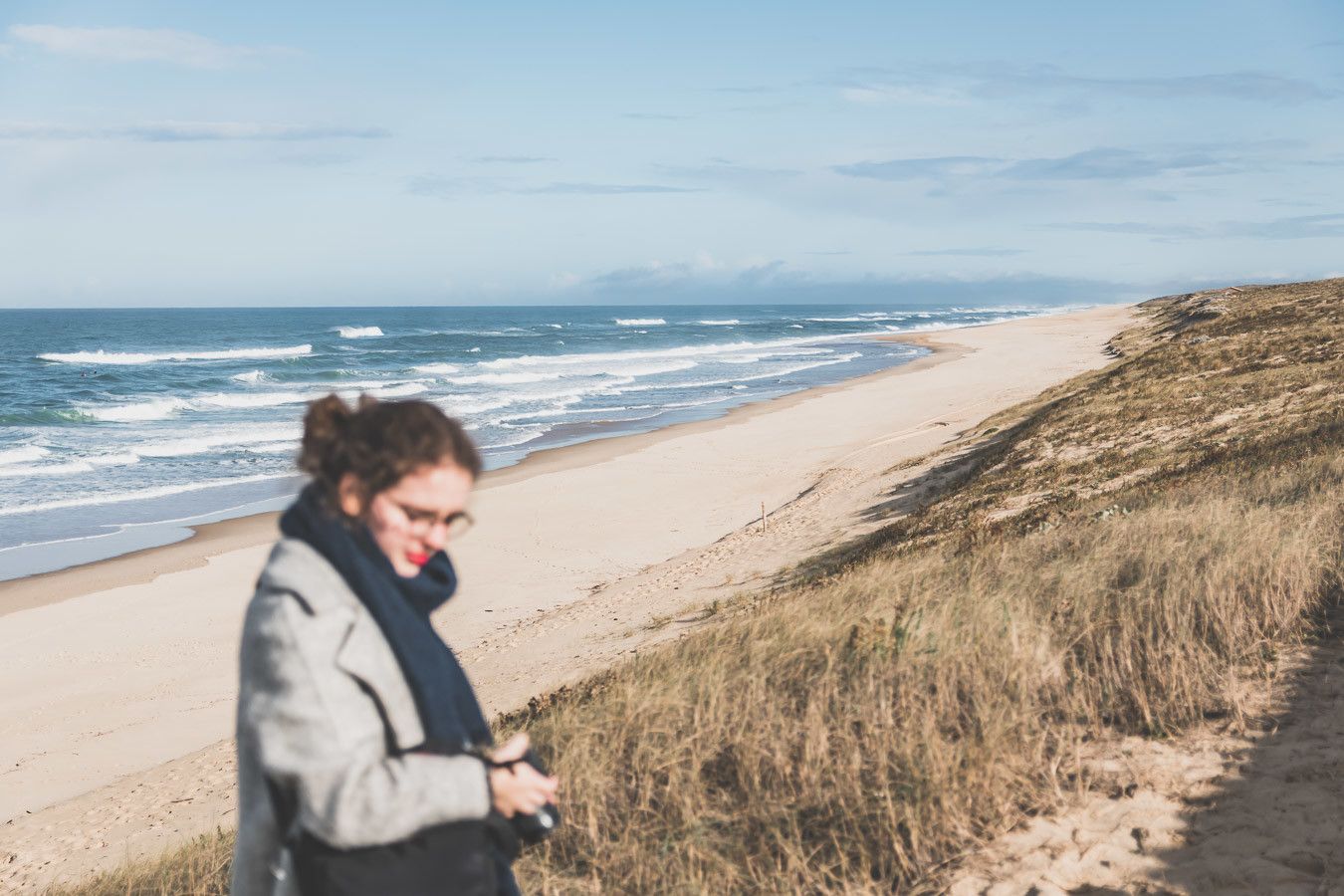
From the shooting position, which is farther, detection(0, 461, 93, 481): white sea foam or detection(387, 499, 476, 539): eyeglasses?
detection(0, 461, 93, 481): white sea foam

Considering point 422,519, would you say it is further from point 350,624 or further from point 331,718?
point 331,718

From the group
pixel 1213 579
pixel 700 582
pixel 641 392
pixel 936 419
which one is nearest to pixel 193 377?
pixel 641 392

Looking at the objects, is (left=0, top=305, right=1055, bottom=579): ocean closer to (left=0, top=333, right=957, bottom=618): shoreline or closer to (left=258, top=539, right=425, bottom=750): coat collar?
(left=258, top=539, right=425, bottom=750): coat collar

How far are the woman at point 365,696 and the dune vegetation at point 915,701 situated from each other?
191 cm

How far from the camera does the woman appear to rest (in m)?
1.74

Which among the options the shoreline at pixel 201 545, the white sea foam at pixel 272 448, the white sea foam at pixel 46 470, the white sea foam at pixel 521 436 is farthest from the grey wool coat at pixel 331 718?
the white sea foam at pixel 272 448

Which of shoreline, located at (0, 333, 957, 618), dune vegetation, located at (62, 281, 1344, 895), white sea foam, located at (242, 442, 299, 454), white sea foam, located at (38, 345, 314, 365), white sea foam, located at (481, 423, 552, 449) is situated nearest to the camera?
dune vegetation, located at (62, 281, 1344, 895)

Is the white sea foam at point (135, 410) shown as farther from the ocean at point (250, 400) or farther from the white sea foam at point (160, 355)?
the white sea foam at point (160, 355)

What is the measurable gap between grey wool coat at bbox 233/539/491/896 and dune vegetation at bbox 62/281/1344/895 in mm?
2031

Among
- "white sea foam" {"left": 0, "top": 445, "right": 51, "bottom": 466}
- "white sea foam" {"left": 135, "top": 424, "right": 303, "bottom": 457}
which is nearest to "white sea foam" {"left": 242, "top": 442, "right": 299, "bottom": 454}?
"white sea foam" {"left": 135, "top": 424, "right": 303, "bottom": 457}

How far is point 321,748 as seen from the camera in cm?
174

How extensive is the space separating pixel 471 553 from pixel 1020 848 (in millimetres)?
12104

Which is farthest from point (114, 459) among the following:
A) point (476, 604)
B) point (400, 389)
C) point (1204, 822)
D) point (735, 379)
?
point (1204, 822)

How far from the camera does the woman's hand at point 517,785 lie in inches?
74.2
